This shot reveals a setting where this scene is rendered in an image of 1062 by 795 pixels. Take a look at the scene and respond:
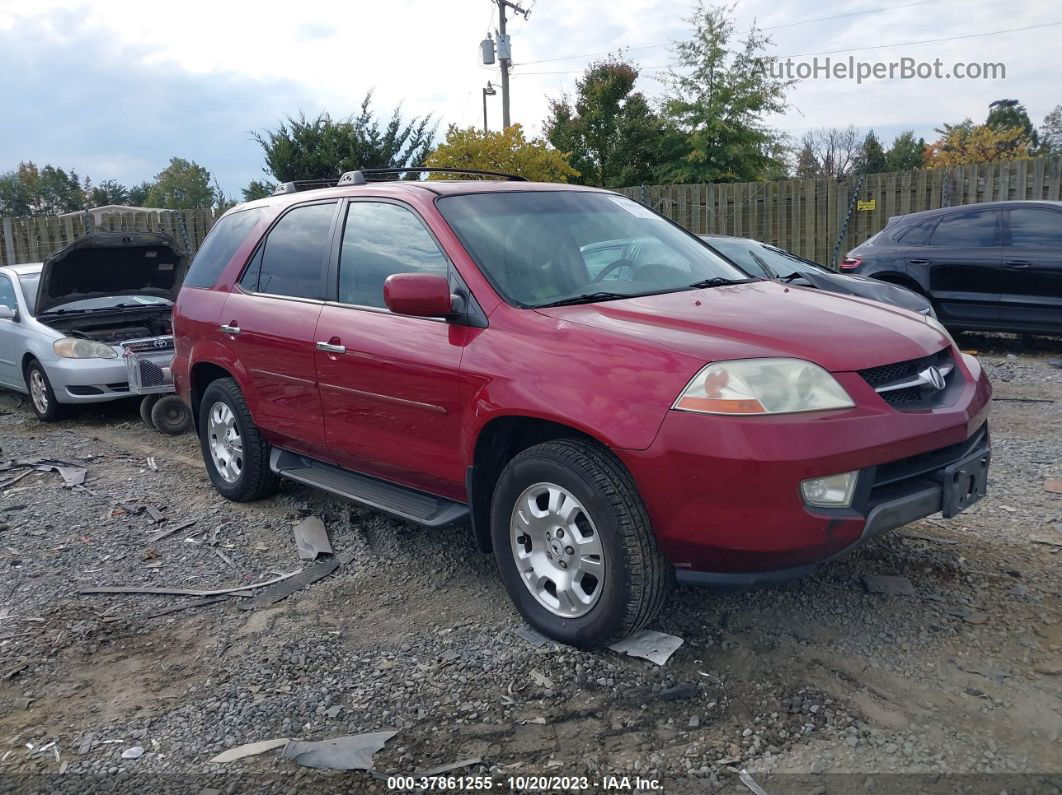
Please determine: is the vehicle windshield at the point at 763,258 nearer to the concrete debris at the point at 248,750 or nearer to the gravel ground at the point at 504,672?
the gravel ground at the point at 504,672

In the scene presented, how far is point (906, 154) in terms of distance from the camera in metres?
58.4

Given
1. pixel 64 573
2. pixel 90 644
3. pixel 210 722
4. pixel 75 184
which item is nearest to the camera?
pixel 210 722

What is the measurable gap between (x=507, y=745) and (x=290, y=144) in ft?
79.8

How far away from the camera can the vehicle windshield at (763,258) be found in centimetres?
833

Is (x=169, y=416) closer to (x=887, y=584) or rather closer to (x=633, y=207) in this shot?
(x=633, y=207)

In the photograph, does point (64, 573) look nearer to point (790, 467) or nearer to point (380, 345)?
point (380, 345)

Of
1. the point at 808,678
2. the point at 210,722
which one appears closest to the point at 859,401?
the point at 808,678

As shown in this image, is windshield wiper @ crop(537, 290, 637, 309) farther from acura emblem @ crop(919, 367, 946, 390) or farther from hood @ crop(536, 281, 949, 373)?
acura emblem @ crop(919, 367, 946, 390)

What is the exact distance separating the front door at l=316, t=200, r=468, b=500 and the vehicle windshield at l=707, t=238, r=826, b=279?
4549 millimetres

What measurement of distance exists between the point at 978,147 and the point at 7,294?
174ft

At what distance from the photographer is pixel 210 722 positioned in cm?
314

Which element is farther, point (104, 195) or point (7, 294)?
point (104, 195)

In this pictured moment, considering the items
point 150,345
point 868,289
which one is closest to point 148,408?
point 150,345

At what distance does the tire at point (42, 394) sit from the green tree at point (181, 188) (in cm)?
8242
